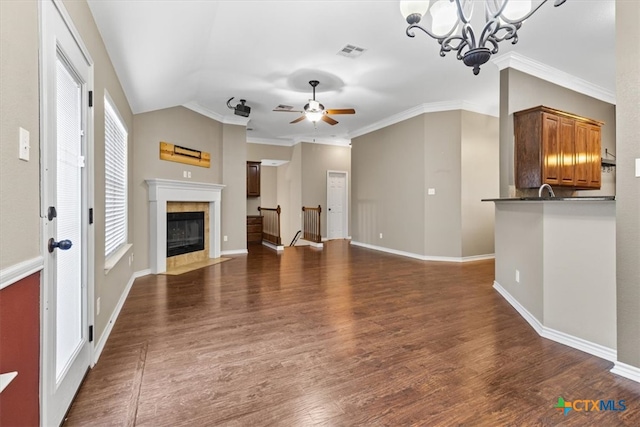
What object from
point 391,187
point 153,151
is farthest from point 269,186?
point 153,151

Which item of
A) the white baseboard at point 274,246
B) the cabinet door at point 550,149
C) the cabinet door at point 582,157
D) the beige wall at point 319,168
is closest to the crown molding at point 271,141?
the beige wall at point 319,168

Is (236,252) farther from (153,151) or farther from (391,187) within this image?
(391,187)

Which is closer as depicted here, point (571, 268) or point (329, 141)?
point (571, 268)

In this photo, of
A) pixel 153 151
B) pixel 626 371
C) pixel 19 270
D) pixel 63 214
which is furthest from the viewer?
pixel 153 151

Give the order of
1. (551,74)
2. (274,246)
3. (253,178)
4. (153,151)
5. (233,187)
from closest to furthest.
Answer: (551,74), (153,151), (233,187), (274,246), (253,178)

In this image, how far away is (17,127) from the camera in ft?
3.75

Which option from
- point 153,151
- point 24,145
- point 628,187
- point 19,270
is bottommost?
point 19,270

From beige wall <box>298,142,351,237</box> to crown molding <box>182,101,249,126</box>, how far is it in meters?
2.55

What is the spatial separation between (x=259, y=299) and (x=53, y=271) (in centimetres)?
233

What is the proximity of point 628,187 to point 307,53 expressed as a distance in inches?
136

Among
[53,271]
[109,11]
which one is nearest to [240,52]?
[109,11]

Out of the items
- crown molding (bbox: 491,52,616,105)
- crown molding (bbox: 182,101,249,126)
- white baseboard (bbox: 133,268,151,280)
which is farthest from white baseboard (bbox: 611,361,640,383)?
crown molding (bbox: 182,101,249,126)

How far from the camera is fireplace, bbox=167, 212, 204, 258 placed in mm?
5392

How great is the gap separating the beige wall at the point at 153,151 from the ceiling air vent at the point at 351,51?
311 centimetres
